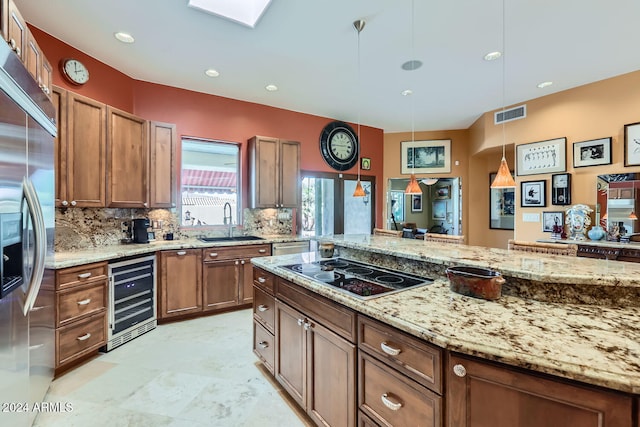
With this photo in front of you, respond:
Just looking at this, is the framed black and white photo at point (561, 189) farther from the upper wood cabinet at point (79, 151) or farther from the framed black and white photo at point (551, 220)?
the upper wood cabinet at point (79, 151)

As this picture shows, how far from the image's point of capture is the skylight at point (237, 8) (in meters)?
2.41

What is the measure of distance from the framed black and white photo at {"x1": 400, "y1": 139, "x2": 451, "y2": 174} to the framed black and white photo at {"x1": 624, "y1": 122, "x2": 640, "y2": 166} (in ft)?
8.80

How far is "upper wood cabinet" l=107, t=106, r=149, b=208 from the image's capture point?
306 centimetres

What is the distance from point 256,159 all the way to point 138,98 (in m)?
1.67

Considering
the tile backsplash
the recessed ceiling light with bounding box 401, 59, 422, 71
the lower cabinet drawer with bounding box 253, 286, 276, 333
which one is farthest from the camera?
the recessed ceiling light with bounding box 401, 59, 422, 71

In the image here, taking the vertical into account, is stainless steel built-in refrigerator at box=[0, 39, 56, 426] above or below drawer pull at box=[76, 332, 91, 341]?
above

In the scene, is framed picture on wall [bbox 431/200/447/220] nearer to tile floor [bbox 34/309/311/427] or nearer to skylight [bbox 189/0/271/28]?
tile floor [bbox 34/309/311/427]

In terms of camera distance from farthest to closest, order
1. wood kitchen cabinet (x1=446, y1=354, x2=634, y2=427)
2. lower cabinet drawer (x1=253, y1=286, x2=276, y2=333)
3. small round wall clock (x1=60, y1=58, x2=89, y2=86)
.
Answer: small round wall clock (x1=60, y1=58, x2=89, y2=86) < lower cabinet drawer (x1=253, y1=286, x2=276, y2=333) < wood kitchen cabinet (x1=446, y1=354, x2=634, y2=427)

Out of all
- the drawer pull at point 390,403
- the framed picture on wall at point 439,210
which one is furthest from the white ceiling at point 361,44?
the framed picture on wall at point 439,210

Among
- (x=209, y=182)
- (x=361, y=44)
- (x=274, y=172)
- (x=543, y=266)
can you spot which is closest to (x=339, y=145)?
(x=274, y=172)

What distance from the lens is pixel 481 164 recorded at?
6047 millimetres

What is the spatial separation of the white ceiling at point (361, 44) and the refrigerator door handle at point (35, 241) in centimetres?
174

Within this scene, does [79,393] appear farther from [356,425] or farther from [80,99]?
[80,99]

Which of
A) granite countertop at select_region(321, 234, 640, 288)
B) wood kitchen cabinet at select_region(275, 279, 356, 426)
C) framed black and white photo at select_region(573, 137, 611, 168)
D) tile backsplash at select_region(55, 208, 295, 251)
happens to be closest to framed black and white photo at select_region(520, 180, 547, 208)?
framed black and white photo at select_region(573, 137, 611, 168)
